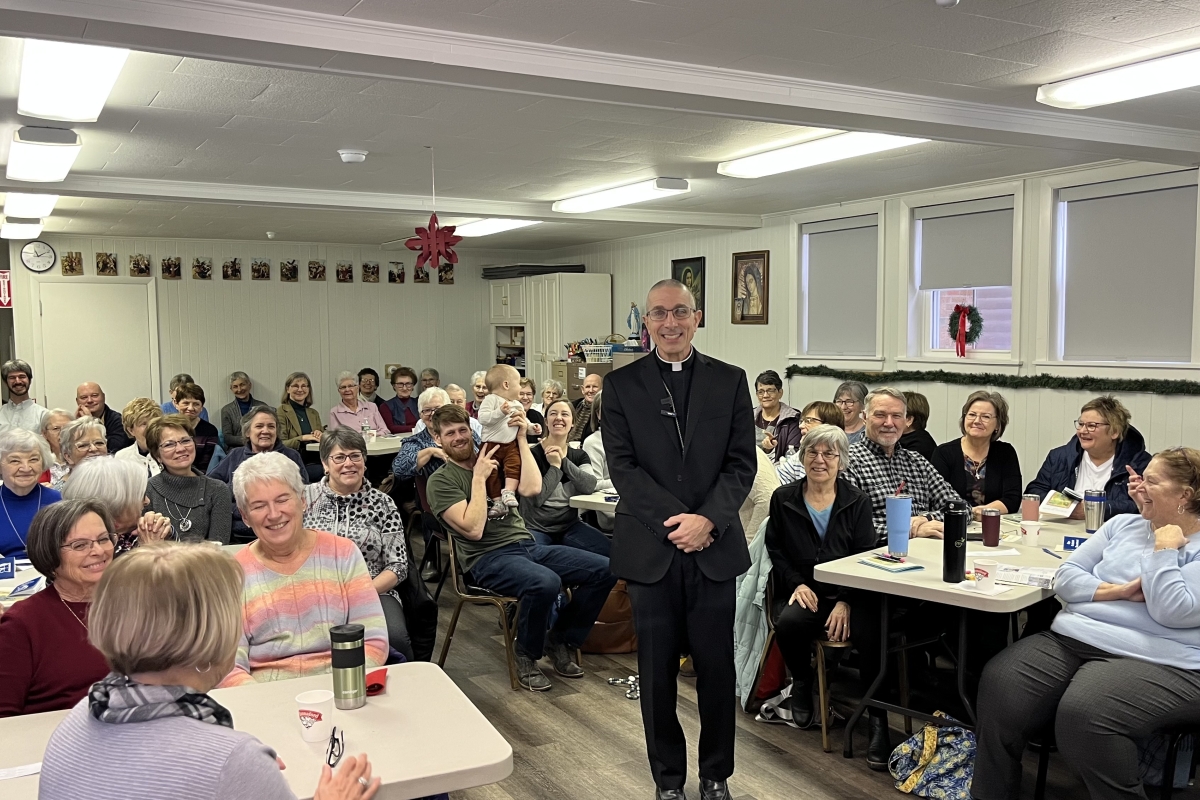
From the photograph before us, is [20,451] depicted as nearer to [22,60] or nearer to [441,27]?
[22,60]

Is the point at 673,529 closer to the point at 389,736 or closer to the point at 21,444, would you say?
the point at 389,736

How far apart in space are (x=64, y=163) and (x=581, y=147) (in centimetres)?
288

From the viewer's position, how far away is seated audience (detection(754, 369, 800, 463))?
6691mm

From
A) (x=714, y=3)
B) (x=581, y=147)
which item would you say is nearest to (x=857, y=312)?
(x=581, y=147)

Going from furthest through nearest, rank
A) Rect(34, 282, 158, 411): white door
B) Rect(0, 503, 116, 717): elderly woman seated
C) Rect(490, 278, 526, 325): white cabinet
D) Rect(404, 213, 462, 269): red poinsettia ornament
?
Rect(490, 278, 526, 325): white cabinet → Rect(34, 282, 158, 411): white door → Rect(404, 213, 462, 269): red poinsettia ornament → Rect(0, 503, 116, 717): elderly woman seated

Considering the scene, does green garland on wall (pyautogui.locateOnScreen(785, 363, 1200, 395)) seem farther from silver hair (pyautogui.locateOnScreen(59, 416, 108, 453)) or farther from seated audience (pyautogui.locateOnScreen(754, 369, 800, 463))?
silver hair (pyautogui.locateOnScreen(59, 416, 108, 453))

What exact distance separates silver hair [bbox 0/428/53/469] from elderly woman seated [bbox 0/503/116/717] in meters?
1.58

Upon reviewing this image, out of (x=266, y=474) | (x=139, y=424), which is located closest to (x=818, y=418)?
(x=266, y=474)

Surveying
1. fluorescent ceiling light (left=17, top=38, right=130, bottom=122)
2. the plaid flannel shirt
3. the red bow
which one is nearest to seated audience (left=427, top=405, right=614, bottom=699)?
the plaid flannel shirt

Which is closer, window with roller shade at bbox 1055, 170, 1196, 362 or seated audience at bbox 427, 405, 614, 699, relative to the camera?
seated audience at bbox 427, 405, 614, 699

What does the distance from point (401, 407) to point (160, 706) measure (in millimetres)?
8829

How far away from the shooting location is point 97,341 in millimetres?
10836

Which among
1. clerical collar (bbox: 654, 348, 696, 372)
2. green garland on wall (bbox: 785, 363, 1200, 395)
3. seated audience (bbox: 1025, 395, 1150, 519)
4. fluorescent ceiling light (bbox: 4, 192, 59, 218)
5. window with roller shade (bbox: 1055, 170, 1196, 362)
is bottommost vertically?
seated audience (bbox: 1025, 395, 1150, 519)

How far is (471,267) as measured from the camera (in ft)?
42.2
